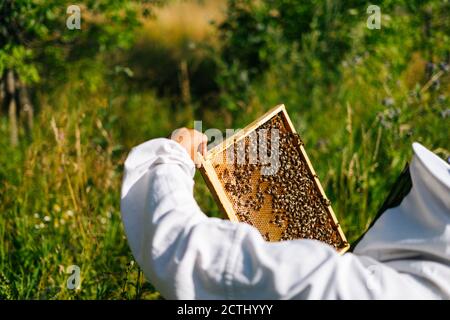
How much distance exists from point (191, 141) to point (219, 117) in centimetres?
402

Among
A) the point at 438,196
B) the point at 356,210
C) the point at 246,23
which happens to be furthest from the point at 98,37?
the point at 438,196

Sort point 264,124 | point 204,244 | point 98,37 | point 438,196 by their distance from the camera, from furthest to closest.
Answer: point 98,37 → point 264,124 → point 438,196 → point 204,244

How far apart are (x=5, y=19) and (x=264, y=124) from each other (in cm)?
259

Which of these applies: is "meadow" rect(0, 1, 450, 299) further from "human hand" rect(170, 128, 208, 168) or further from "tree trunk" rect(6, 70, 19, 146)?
"human hand" rect(170, 128, 208, 168)

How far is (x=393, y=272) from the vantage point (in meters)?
1.68

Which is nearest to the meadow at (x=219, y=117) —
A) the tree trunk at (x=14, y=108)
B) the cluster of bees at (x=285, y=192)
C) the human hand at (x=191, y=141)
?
the tree trunk at (x=14, y=108)

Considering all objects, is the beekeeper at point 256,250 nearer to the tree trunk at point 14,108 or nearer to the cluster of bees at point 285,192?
the cluster of bees at point 285,192

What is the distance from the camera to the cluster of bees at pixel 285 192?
229cm

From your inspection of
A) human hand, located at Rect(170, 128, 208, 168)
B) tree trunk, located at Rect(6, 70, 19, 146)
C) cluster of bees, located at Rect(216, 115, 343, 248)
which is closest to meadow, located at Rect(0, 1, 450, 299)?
tree trunk, located at Rect(6, 70, 19, 146)

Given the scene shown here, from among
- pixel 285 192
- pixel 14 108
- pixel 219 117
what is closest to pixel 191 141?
pixel 285 192

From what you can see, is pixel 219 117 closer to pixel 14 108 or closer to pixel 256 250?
pixel 14 108
